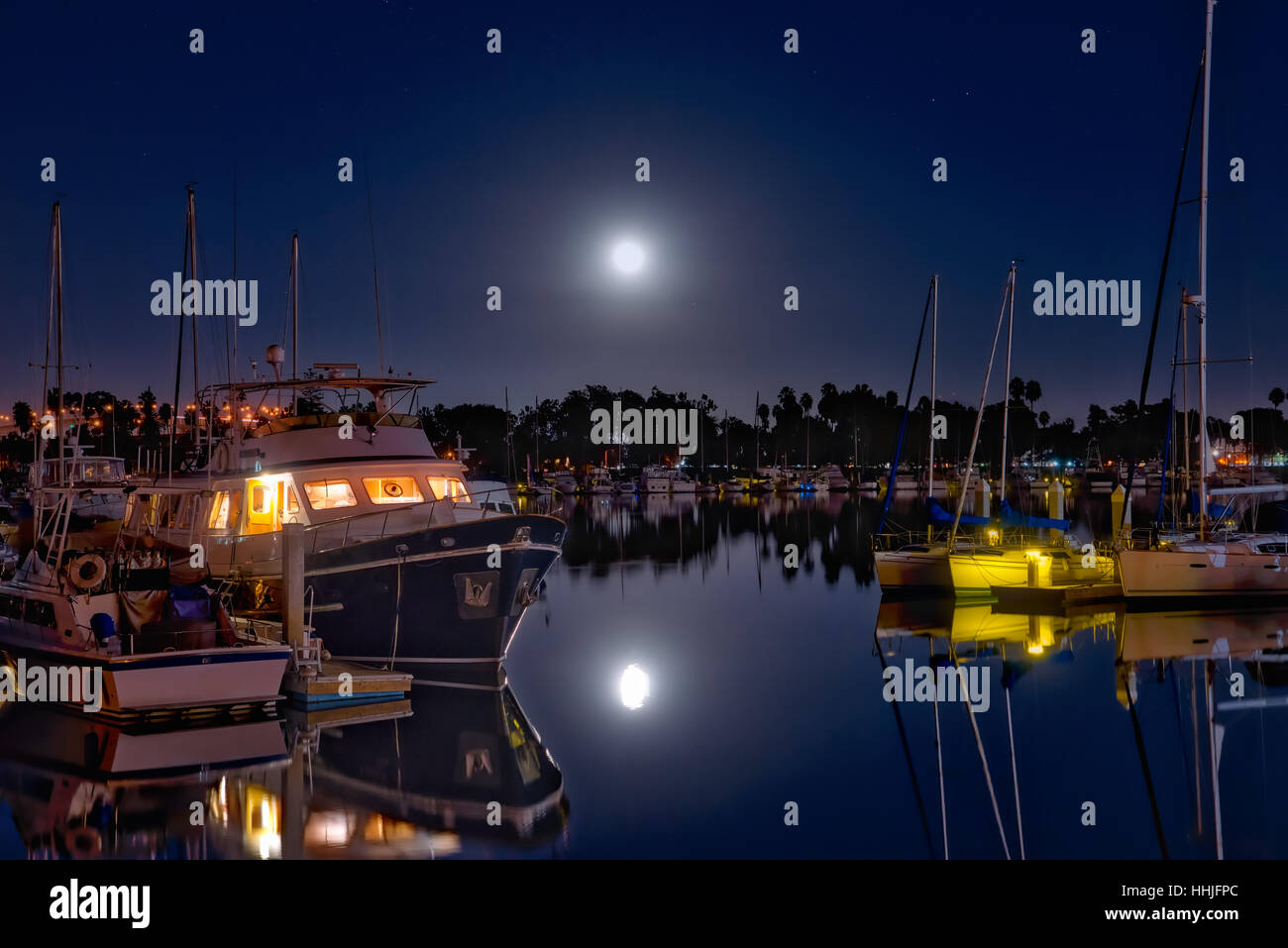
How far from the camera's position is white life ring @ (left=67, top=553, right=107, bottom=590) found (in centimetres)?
1956

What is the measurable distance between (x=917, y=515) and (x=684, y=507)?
3286 cm

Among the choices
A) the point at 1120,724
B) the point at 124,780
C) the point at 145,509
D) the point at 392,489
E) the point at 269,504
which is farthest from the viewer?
the point at 145,509

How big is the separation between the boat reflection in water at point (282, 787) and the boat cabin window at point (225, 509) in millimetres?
6885

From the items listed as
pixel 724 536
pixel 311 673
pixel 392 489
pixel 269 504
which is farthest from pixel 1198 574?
pixel 724 536

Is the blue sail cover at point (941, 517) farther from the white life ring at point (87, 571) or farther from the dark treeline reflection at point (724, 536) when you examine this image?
the white life ring at point (87, 571)

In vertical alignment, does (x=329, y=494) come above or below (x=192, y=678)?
above

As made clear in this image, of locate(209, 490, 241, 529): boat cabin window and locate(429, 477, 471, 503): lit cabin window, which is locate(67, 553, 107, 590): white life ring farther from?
locate(429, 477, 471, 503): lit cabin window

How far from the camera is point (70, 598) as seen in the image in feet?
63.0

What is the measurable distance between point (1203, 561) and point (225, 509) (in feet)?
82.8

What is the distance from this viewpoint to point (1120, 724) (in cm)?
1962

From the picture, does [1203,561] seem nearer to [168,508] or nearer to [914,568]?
[914,568]

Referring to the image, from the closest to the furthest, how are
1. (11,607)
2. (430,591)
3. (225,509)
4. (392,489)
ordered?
(430,591)
(11,607)
(392,489)
(225,509)

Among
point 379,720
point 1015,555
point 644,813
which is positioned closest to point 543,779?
point 644,813
